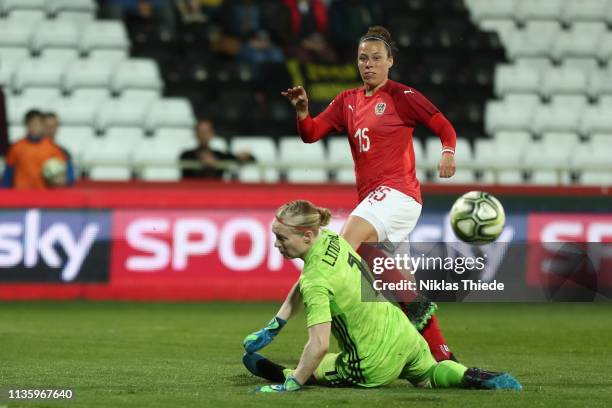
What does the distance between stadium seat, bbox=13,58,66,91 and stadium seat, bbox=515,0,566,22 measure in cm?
791

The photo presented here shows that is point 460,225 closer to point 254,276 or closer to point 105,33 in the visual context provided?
point 254,276

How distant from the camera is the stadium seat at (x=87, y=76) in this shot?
1773 cm

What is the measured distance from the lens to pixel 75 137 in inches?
667

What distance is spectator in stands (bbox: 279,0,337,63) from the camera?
18.3 m

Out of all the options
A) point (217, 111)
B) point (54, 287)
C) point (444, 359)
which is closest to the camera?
point (444, 359)

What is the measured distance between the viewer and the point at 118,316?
11.9 metres

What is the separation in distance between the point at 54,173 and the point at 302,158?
14.0ft

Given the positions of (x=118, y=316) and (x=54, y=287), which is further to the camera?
(x=54, y=287)

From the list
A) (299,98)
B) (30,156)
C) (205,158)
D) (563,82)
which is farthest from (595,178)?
(299,98)

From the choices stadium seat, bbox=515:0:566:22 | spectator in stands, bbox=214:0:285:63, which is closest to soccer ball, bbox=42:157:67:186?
spectator in stands, bbox=214:0:285:63

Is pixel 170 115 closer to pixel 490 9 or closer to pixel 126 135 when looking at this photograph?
pixel 126 135

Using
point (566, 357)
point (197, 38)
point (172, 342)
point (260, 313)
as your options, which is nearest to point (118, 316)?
point (260, 313)

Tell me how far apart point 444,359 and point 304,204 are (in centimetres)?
164

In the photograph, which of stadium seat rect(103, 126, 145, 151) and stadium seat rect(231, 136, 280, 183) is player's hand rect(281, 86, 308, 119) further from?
stadium seat rect(103, 126, 145, 151)
